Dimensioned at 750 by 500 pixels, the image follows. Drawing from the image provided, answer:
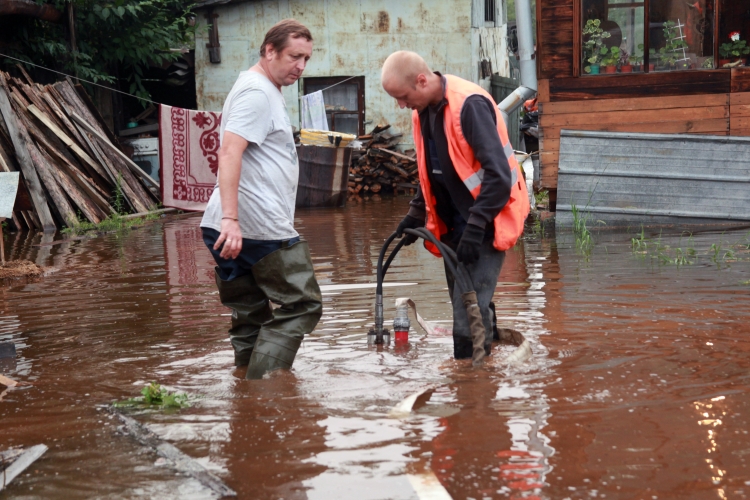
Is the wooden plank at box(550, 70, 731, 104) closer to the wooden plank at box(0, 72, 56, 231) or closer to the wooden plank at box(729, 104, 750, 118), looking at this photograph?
the wooden plank at box(729, 104, 750, 118)

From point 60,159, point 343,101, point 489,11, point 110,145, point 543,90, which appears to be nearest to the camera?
point 543,90

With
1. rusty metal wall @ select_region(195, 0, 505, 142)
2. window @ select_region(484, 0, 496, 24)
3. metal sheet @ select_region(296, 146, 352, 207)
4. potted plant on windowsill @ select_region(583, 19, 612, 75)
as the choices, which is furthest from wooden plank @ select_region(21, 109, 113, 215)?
window @ select_region(484, 0, 496, 24)

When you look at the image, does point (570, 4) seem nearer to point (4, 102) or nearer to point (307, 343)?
point (307, 343)

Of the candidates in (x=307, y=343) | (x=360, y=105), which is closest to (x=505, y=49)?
(x=360, y=105)

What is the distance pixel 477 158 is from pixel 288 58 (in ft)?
3.42

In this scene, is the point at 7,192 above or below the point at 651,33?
below

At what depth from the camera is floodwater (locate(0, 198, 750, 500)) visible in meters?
3.34

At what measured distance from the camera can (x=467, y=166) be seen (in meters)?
4.80

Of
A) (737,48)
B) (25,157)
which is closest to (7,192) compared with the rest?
(25,157)

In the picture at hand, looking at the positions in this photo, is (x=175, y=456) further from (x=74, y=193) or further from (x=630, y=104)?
(x=74, y=193)

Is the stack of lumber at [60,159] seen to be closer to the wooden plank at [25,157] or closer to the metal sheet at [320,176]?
the wooden plank at [25,157]

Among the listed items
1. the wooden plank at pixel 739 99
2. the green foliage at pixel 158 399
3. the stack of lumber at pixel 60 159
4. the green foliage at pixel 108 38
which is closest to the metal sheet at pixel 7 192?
the stack of lumber at pixel 60 159

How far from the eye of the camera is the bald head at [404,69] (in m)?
4.72

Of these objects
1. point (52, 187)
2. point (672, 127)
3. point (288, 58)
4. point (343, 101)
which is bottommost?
point (52, 187)
